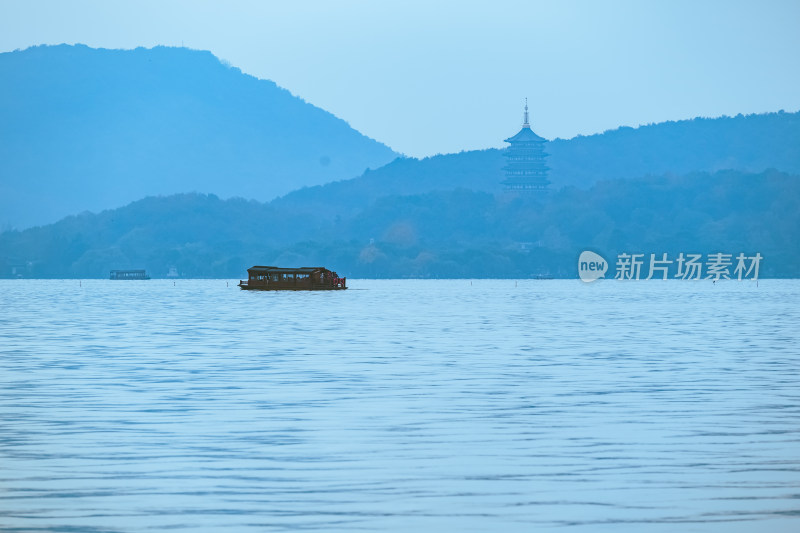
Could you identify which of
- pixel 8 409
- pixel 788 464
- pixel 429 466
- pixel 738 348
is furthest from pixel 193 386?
pixel 738 348

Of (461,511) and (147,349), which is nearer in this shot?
(461,511)

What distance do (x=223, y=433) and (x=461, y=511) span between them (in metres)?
6.91

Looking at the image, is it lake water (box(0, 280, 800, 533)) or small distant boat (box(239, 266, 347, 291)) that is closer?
lake water (box(0, 280, 800, 533))

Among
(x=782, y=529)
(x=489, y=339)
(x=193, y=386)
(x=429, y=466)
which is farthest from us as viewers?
(x=489, y=339)

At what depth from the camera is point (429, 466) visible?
16.9 meters

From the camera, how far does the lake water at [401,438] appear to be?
14.1 meters

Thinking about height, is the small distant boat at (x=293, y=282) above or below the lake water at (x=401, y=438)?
above

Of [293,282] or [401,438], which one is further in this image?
[293,282]

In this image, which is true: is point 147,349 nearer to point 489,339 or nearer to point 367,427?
point 489,339

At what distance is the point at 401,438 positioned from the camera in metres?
19.5

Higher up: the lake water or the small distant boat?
the small distant boat

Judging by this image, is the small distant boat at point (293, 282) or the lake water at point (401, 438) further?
the small distant boat at point (293, 282)

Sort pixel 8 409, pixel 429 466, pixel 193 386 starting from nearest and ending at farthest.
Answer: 1. pixel 429 466
2. pixel 8 409
3. pixel 193 386

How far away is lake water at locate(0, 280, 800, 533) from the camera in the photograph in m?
14.1
